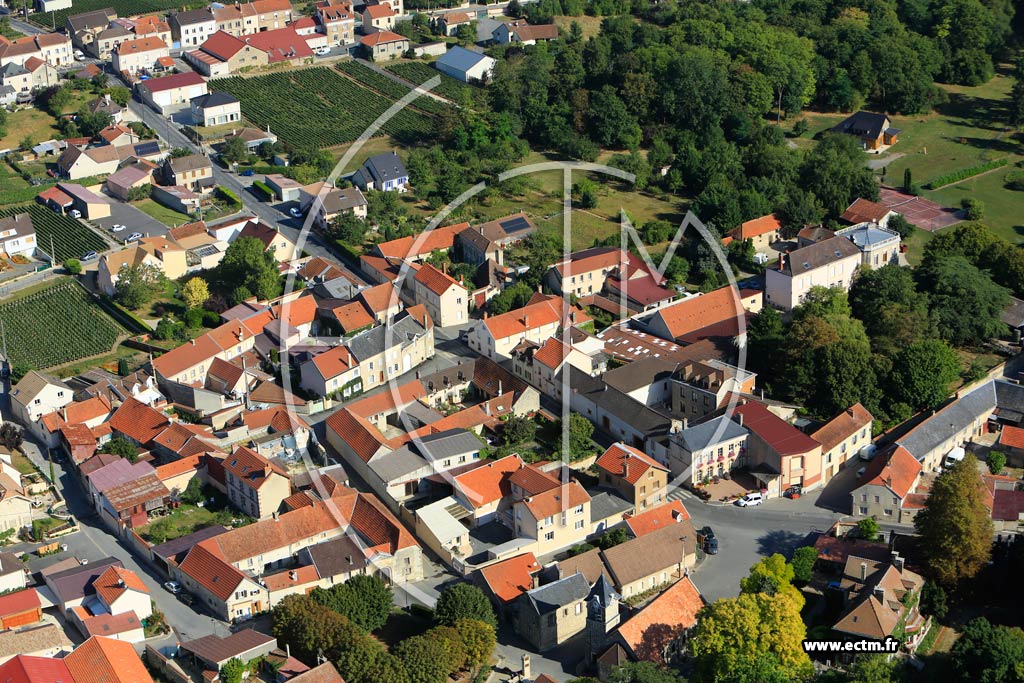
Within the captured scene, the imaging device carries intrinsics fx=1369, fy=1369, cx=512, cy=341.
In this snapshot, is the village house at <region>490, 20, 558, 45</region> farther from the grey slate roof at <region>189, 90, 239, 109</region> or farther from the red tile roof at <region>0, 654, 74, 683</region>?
the red tile roof at <region>0, 654, 74, 683</region>

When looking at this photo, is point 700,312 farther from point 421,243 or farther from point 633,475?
point 421,243

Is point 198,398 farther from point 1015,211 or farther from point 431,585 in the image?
point 1015,211

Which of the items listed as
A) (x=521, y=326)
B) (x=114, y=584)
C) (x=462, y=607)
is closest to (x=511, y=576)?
(x=462, y=607)

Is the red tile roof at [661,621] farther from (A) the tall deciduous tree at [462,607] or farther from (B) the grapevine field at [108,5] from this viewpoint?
(B) the grapevine field at [108,5]

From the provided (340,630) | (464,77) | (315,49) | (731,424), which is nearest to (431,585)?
(340,630)

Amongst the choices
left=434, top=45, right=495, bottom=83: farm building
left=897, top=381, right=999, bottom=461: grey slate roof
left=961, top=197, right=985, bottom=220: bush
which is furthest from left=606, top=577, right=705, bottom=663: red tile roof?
left=434, top=45, right=495, bottom=83: farm building

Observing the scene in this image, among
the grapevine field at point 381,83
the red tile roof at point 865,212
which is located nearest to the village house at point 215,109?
the grapevine field at point 381,83
